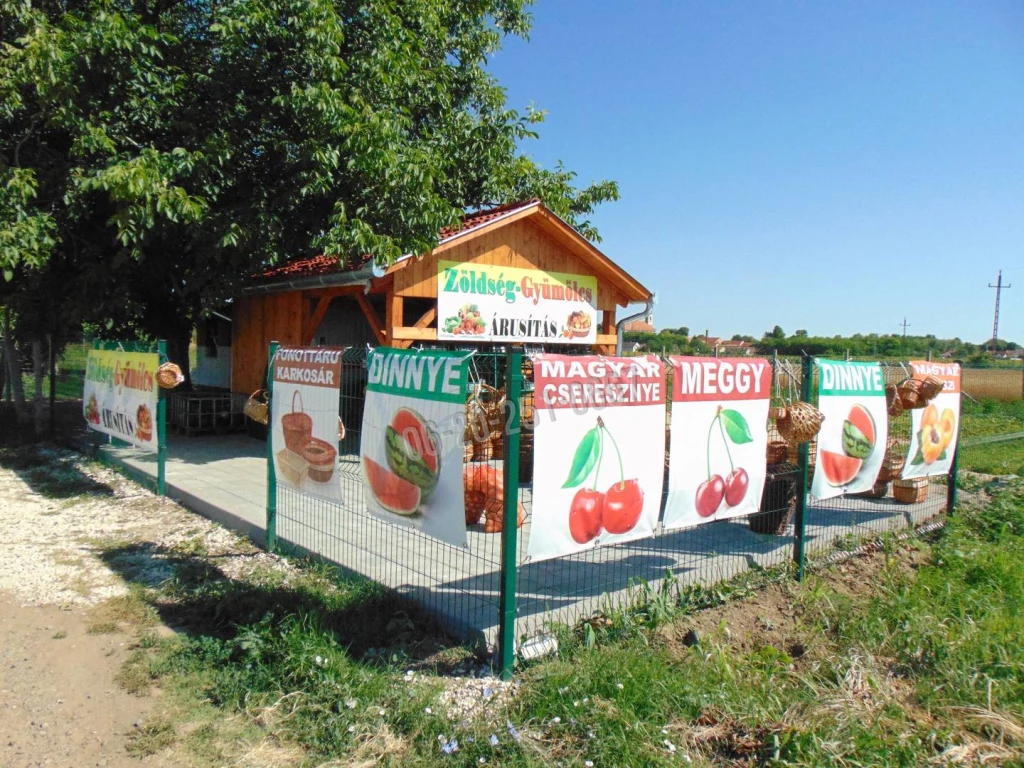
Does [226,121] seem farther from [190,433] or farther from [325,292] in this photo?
[190,433]

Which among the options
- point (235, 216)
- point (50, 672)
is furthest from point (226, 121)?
point (50, 672)

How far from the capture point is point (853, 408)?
6133mm

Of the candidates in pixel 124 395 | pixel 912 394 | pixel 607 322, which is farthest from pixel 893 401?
pixel 124 395

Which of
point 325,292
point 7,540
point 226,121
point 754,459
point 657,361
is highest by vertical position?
point 226,121

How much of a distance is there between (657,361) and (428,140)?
920cm

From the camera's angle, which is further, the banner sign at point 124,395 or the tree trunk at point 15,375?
the tree trunk at point 15,375

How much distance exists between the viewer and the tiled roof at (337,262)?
10680mm

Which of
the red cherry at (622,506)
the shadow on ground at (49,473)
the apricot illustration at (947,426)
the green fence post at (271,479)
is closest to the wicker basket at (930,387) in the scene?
the apricot illustration at (947,426)

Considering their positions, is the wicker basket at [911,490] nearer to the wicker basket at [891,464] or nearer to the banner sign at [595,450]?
the wicker basket at [891,464]

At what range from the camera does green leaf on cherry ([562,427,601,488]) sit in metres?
4.21

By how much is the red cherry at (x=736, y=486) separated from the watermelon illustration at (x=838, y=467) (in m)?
0.93

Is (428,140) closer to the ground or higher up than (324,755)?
higher up

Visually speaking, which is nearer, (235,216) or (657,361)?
(657,361)

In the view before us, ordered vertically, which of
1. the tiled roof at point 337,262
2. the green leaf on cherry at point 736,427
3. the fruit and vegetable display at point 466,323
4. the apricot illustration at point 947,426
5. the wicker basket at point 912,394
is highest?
the tiled roof at point 337,262
